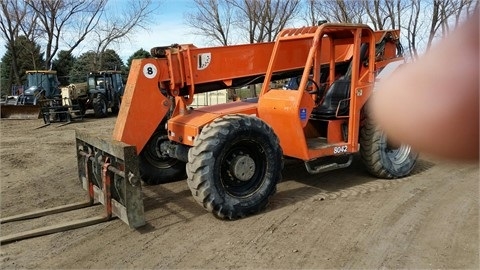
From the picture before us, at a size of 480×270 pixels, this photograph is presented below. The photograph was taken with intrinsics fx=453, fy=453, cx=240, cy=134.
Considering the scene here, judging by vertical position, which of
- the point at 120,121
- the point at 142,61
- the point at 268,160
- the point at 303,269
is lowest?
the point at 303,269

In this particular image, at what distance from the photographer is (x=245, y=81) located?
6.45 m

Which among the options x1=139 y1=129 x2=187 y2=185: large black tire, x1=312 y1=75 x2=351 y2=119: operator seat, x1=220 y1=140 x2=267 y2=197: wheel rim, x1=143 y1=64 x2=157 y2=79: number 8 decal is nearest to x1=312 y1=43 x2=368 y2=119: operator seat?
x1=312 y1=75 x2=351 y2=119: operator seat

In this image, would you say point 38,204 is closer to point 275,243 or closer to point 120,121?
point 120,121

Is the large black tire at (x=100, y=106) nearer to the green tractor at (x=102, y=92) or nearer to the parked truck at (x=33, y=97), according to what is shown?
the green tractor at (x=102, y=92)

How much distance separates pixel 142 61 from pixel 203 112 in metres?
1.03

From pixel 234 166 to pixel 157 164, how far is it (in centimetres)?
176

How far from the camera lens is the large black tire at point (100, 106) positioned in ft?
67.0

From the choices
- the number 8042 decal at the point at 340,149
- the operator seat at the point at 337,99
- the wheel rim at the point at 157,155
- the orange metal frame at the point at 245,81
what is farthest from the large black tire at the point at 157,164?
the number 8042 decal at the point at 340,149

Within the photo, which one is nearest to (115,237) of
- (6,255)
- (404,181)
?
(6,255)

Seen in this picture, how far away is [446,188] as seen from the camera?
6.16 meters

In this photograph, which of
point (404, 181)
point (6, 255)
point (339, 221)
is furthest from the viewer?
point (404, 181)

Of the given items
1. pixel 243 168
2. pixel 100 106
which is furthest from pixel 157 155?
pixel 100 106

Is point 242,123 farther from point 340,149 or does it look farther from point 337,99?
point 337,99

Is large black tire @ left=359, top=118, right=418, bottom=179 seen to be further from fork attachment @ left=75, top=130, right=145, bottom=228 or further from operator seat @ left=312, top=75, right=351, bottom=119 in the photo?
fork attachment @ left=75, top=130, right=145, bottom=228
